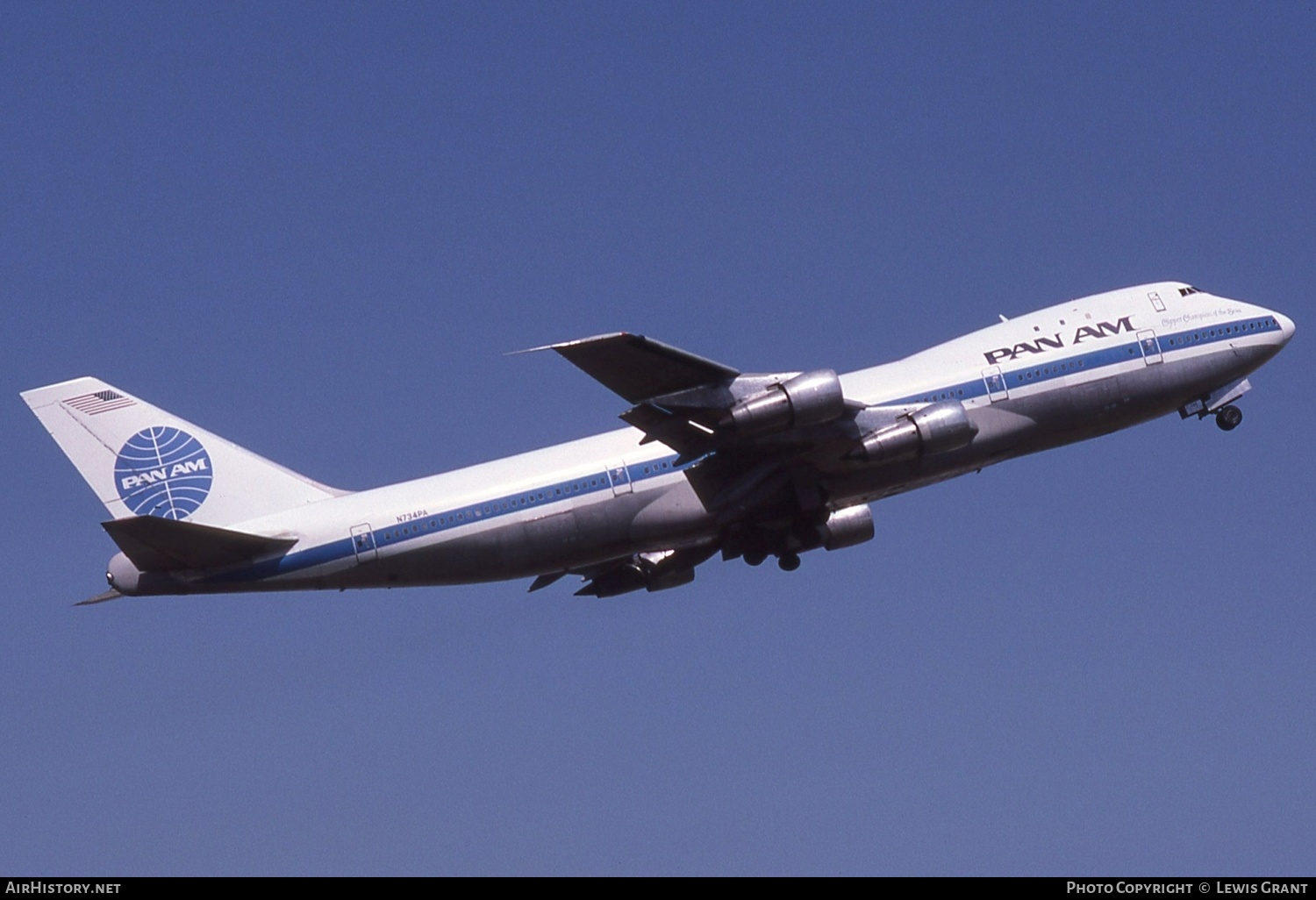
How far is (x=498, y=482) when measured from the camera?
42.7 metres

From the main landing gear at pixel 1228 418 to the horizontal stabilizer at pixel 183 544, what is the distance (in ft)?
90.6

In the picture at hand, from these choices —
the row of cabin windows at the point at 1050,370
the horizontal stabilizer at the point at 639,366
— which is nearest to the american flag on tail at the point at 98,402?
the horizontal stabilizer at the point at 639,366

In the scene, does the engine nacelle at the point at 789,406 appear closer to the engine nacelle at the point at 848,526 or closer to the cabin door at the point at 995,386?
the cabin door at the point at 995,386

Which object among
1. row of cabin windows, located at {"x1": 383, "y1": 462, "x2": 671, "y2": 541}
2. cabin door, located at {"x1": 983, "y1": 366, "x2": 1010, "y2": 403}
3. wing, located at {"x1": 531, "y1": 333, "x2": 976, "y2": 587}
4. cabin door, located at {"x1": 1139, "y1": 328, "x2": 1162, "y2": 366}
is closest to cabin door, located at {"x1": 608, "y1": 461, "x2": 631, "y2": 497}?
row of cabin windows, located at {"x1": 383, "y1": 462, "x2": 671, "y2": 541}

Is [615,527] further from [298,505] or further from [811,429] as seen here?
[298,505]

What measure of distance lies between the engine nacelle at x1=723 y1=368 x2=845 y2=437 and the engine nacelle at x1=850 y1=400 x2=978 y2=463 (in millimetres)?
2144

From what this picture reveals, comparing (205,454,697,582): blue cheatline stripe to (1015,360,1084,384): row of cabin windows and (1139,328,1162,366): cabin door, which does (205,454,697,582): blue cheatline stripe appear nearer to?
(1015,360,1084,384): row of cabin windows

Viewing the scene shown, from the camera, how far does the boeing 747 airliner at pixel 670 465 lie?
134 feet

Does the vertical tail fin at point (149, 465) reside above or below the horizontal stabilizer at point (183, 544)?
above

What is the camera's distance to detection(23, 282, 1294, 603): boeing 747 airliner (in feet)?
134

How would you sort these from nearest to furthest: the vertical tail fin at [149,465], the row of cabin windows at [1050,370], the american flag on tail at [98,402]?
1. the vertical tail fin at [149,465]
2. the row of cabin windows at [1050,370]
3. the american flag on tail at [98,402]

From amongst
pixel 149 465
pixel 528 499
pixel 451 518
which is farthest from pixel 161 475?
pixel 528 499

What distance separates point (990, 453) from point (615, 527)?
10761 millimetres
